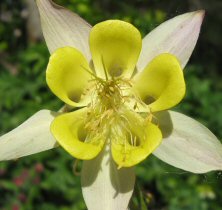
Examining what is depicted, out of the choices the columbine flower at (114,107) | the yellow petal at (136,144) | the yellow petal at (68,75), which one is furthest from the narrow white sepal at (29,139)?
the yellow petal at (136,144)

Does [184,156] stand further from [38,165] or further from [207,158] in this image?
[38,165]

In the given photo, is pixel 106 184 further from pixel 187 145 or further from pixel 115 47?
pixel 115 47

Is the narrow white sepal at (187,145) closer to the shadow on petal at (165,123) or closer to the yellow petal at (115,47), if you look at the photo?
the shadow on petal at (165,123)

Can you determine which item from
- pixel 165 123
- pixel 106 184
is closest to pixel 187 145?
pixel 165 123

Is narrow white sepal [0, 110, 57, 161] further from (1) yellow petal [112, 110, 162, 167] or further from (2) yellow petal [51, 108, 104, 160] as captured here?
(1) yellow petal [112, 110, 162, 167]

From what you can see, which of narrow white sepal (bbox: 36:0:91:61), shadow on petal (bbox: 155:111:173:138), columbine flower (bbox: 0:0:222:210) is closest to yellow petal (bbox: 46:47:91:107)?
columbine flower (bbox: 0:0:222:210)

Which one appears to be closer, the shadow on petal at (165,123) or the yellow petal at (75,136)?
the yellow petal at (75,136)
